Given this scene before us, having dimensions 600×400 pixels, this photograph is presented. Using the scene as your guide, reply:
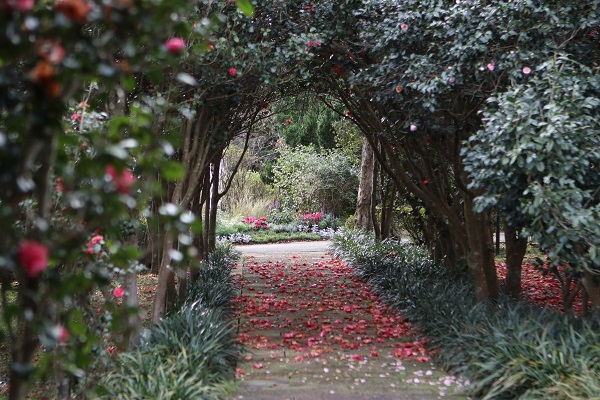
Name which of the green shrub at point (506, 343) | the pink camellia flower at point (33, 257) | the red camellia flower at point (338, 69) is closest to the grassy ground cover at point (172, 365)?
the green shrub at point (506, 343)

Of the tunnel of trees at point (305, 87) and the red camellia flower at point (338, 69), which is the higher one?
the red camellia flower at point (338, 69)

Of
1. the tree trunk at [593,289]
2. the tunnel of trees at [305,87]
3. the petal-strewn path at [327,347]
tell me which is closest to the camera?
the tunnel of trees at [305,87]

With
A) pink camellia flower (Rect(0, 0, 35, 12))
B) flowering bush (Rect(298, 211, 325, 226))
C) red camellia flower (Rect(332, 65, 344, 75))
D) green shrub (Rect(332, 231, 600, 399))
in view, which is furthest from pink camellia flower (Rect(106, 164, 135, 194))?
flowering bush (Rect(298, 211, 325, 226))

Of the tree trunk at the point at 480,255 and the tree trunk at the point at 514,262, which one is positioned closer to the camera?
the tree trunk at the point at 480,255

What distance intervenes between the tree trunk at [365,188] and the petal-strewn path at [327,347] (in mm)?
4925

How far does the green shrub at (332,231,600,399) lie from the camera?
13.6ft

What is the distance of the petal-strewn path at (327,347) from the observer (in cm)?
485

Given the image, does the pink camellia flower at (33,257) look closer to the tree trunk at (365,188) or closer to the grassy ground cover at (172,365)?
the grassy ground cover at (172,365)

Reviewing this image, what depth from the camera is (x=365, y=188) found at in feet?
49.0

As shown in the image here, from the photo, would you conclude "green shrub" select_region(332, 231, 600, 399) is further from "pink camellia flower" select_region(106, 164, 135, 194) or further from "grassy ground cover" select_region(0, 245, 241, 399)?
"pink camellia flower" select_region(106, 164, 135, 194)

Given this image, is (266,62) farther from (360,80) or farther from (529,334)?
(529,334)

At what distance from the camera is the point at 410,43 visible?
6.32 m

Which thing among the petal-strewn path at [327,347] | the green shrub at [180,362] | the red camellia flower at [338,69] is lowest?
the petal-strewn path at [327,347]

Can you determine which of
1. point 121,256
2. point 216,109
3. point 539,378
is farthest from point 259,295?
point 121,256
